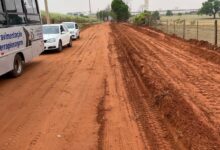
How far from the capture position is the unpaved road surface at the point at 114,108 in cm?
669

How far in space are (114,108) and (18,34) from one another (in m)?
6.80

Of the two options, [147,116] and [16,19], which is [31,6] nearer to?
[16,19]

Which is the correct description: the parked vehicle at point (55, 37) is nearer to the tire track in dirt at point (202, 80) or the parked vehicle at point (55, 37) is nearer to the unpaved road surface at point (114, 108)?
the unpaved road surface at point (114, 108)

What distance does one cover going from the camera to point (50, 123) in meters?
7.84

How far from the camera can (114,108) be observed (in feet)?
29.1

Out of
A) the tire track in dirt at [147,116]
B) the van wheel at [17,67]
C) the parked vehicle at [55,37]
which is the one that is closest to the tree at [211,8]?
the parked vehicle at [55,37]

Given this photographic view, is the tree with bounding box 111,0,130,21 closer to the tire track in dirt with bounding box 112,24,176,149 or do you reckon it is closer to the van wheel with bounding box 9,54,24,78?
the van wheel with bounding box 9,54,24,78

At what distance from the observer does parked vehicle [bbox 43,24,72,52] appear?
22.6 meters

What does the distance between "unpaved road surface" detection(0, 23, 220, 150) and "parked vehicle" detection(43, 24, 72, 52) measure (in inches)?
297

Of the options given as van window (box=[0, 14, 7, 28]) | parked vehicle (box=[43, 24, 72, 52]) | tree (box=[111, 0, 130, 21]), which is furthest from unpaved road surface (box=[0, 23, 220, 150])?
tree (box=[111, 0, 130, 21])

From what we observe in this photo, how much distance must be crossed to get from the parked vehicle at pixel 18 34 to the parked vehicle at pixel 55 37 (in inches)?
195

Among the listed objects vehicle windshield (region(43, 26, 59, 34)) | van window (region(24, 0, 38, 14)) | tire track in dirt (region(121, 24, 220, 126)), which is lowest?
tire track in dirt (region(121, 24, 220, 126))

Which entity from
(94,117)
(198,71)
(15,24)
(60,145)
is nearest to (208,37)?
(198,71)

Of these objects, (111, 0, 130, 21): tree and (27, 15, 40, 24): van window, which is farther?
(111, 0, 130, 21): tree
